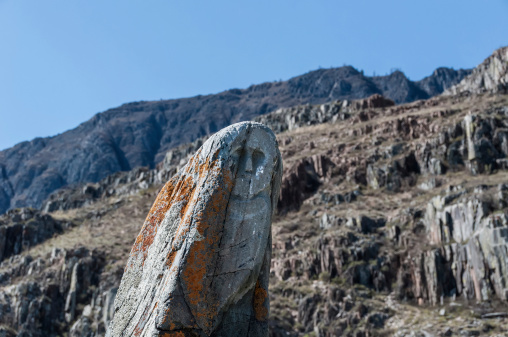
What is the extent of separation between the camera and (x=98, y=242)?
182 feet

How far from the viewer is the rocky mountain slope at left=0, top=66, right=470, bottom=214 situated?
524ft

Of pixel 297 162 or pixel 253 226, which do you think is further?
pixel 297 162

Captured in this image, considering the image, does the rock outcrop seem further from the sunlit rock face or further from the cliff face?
the sunlit rock face

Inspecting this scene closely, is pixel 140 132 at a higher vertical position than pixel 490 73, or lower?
higher

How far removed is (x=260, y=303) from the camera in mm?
5836

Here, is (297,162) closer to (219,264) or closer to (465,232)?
(465,232)

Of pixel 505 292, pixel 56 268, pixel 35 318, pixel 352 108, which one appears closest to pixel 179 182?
pixel 505 292

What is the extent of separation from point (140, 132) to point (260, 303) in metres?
179

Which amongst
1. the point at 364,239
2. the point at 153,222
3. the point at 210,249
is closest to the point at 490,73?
the point at 364,239

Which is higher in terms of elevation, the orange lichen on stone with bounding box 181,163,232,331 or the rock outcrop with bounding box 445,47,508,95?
the rock outcrop with bounding box 445,47,508,95

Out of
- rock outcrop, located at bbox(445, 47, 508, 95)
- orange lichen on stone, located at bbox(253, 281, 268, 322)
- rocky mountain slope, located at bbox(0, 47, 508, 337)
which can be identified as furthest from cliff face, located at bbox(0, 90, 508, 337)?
Result: orange lichen on stone, located at bbox(253, 281, 268, 322)

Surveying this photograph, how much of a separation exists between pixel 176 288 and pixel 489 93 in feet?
219

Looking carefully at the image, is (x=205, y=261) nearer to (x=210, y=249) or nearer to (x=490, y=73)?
(x=210, y=249)

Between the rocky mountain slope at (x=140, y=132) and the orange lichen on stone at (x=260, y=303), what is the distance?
150m
